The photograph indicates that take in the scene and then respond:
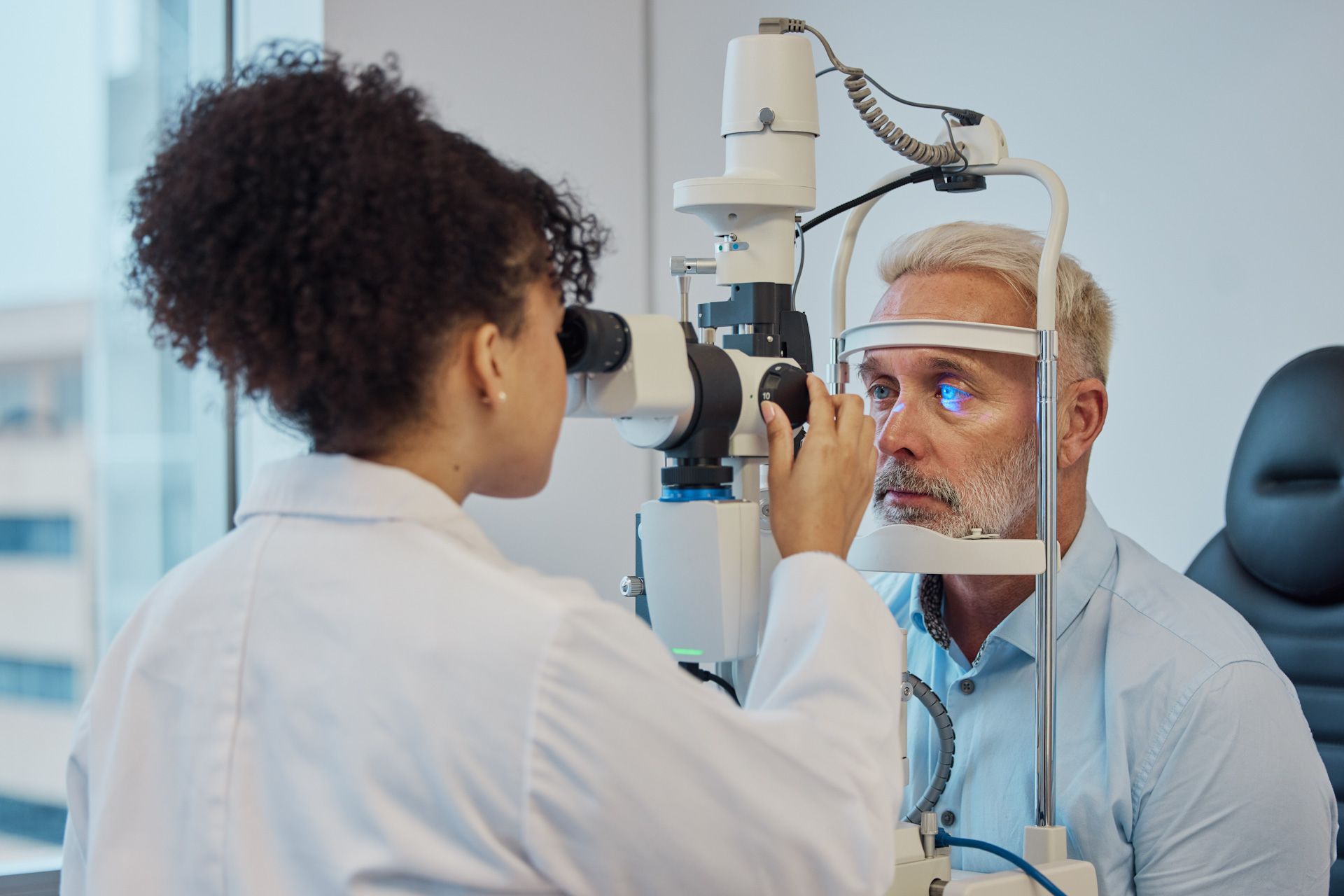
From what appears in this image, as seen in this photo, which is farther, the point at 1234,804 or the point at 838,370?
the point at 838,370

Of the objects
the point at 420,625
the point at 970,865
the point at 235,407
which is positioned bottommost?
the point at 970,865

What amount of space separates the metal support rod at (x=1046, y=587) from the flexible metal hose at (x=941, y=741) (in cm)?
9

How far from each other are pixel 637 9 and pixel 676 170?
419mm

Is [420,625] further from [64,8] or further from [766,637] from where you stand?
[64,8]

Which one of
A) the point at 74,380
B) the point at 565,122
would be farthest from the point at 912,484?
the point at 74,380

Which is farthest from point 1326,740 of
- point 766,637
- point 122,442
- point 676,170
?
point 122,442

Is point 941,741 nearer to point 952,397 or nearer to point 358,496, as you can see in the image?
point 952,397

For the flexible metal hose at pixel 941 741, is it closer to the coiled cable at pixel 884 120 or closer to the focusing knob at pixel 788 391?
the focusing knob at pixel 788 391

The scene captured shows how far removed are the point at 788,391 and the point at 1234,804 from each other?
634mm

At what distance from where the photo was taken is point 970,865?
1.37m

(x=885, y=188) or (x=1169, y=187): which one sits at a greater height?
(x=1169, y=187)

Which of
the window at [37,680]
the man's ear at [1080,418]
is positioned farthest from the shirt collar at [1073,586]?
the window at [37,680]

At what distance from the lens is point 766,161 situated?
114cm

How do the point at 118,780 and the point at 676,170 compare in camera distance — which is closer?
the point at 118,780
